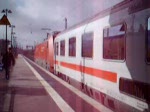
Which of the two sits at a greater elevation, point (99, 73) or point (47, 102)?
point (99, 73)

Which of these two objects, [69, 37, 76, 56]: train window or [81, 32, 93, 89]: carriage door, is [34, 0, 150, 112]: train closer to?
[81, 32, 93, 89]: carriage door

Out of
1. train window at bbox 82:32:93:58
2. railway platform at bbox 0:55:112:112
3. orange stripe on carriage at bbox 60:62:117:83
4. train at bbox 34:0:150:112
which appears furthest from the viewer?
train window at bbox 82:32:93:58

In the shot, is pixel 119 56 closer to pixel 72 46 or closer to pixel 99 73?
pixel 99 73

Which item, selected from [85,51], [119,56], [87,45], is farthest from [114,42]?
[85,51]

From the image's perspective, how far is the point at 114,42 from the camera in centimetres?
1016

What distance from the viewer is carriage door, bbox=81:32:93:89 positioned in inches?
519

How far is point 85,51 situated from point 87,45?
487 millimetres

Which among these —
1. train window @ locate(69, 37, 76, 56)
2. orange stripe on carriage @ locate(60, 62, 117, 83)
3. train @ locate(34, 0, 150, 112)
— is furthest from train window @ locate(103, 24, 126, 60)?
train window @ locate(69, 37, 76, 56)

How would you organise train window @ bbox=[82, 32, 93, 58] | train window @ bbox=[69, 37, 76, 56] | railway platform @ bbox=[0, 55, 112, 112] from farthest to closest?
train window @ bbox=[69, 37, 76, 56], train window @ bbox=[82, 32, 93, 58], railway platform @ bbox=[0, 55, 112, 112]

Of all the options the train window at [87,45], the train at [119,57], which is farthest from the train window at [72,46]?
the train window at [87,45]

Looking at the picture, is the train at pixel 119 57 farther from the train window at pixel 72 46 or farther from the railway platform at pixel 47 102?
the train window at pixel 72 46

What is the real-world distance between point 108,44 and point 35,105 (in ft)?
10.6

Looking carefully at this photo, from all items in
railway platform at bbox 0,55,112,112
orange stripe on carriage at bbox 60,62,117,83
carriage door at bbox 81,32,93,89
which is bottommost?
railway platform at bbox 0,55,112,112

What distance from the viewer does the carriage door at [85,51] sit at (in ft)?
43.3
